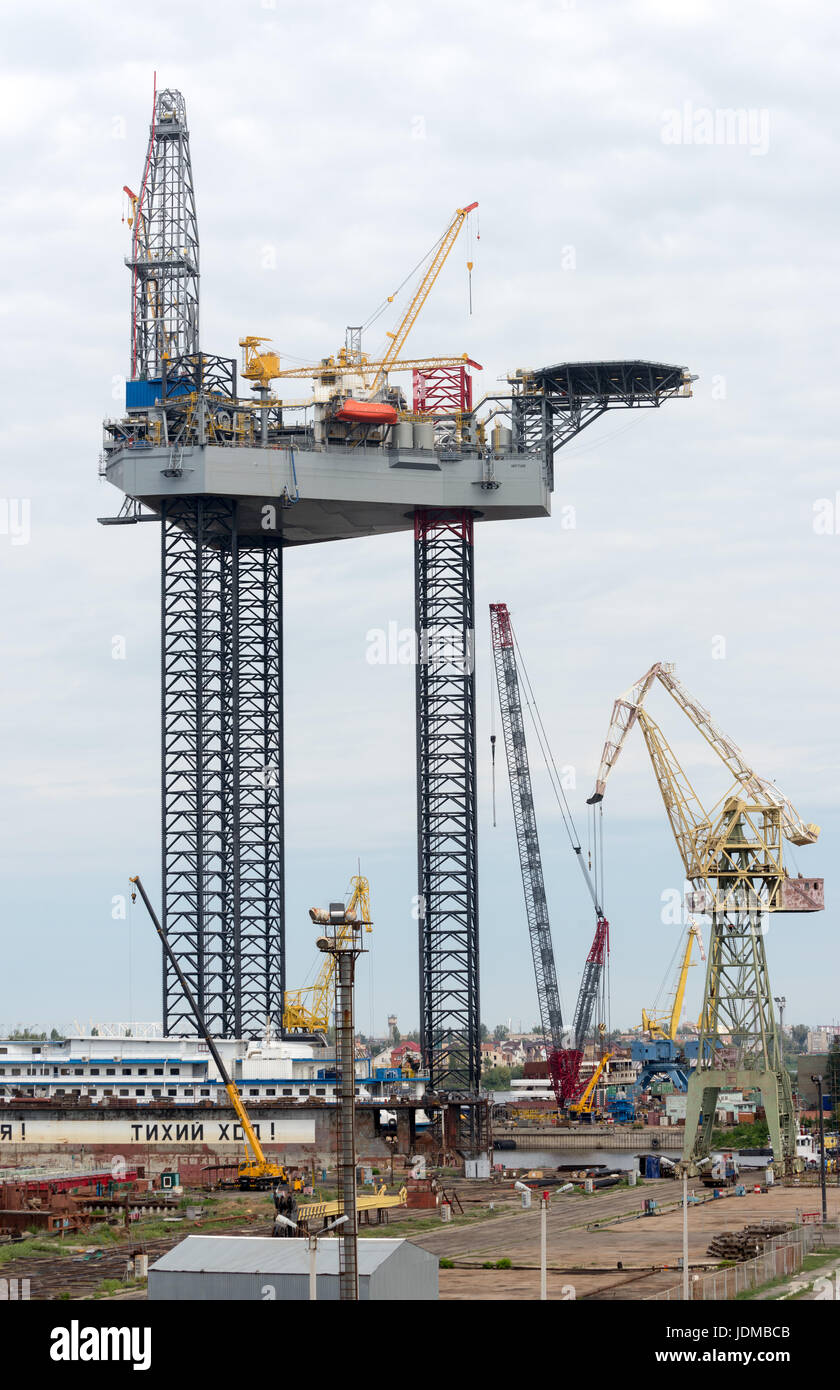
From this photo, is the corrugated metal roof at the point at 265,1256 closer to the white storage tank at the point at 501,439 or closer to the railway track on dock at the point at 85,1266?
the railway track on dock at the point at 85,1266

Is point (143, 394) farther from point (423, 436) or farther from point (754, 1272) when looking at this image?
point (754, 1272)

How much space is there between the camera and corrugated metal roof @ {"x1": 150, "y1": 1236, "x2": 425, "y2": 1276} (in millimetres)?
45406

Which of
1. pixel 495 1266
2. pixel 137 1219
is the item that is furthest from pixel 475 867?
pixel 495 1266

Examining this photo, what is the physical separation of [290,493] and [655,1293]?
84.1 m

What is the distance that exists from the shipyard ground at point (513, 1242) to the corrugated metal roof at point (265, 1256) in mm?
7552

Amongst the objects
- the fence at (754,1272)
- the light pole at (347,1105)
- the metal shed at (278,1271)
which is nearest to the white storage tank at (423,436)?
the fence at (754,1272)

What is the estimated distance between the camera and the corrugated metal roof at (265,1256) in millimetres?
45406

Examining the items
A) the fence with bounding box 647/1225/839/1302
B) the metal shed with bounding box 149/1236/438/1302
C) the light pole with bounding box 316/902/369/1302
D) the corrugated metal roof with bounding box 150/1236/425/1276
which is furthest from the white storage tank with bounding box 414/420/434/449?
the light pole with bounding box 316/902/369/1302

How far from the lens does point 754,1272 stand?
183 feet

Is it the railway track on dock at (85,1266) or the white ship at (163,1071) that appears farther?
the white ship at (163,1071)

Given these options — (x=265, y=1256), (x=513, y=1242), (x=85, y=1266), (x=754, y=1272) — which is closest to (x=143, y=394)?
(x=513, y=1242)

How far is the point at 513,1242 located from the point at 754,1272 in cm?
2263

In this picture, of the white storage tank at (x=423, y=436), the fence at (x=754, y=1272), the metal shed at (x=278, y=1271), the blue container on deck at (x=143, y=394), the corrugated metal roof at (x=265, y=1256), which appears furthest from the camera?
the blue container on deck at (x=143, y=394)
